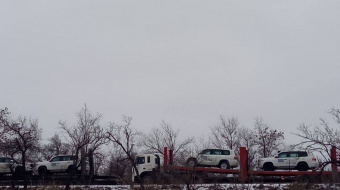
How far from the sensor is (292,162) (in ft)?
93.4

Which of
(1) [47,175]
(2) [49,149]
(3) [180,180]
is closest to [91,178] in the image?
(1) [47,175]

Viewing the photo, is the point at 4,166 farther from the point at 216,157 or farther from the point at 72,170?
the point at 216,157

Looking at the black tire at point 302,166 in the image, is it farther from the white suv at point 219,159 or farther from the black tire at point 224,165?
the black tire at point 224,165

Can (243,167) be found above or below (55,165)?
below

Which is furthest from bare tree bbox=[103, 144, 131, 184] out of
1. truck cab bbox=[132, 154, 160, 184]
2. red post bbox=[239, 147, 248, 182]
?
red post bbox=[239, 147, 248, 182]

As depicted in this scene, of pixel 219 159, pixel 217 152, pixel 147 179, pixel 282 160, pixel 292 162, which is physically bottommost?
pixel 147 179

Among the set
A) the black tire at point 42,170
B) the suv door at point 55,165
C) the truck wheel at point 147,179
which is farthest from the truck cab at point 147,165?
the black tire at point 42,170

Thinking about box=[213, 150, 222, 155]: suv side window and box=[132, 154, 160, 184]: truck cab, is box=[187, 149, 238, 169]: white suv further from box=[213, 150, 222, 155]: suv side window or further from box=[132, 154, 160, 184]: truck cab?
box=[132, 154, 160, 184]: truck cab

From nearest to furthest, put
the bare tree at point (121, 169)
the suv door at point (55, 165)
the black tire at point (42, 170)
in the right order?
1. the bare tree at point (121, 169)
2. the suv door at point (55, 165)
3. the black tire at point (42, 170)

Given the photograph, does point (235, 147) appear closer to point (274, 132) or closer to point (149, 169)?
point (274, 132)

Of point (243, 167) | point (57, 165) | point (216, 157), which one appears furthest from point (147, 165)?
point (57, 165)

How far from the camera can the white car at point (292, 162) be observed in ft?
92.2

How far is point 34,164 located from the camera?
3259 cm

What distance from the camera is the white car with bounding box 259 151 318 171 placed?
92.2ft
